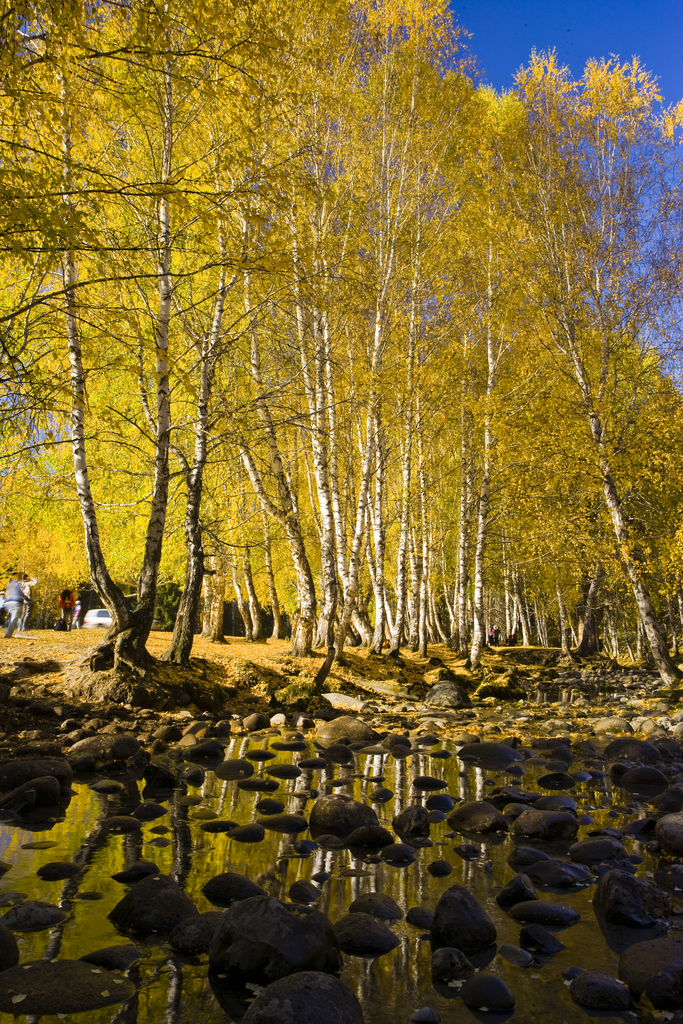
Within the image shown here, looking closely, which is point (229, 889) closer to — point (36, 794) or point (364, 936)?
point (364, 936)

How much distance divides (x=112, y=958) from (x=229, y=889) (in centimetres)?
86

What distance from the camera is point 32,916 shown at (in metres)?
2.96

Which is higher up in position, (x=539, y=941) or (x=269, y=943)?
(x=269, y=943)

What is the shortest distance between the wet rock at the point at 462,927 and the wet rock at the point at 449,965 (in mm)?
169

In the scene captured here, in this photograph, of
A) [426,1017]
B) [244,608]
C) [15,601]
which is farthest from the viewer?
[244,608]

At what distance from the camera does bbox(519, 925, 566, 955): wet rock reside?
3.01 metres

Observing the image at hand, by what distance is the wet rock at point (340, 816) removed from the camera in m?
4.68

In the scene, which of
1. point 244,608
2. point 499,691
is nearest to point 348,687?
point 499,691

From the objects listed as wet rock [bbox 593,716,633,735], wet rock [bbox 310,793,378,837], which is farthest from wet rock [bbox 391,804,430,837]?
wet rock [bbox 593,716,633,735]

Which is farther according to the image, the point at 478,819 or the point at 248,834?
the point at 478,819

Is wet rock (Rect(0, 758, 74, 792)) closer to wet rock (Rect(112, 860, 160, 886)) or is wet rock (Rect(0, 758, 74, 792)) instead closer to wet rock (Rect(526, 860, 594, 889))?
wet rock (Rect(112, 860, 160, 886))

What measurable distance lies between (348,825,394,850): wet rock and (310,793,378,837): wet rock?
0.70ft

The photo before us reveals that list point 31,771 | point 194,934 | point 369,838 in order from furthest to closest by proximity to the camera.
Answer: point 31,771
point 369,838
point 194,934

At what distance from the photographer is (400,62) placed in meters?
14.4
